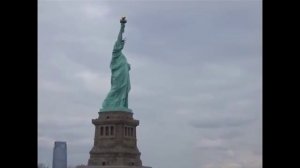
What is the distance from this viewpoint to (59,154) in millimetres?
39719

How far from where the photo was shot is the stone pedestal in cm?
6644

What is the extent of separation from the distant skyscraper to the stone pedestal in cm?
2492

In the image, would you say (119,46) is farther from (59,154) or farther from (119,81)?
(59,154)

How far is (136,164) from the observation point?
221 feet

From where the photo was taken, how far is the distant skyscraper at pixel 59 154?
39.6 meters

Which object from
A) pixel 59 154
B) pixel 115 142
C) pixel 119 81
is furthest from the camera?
pixel 119 81

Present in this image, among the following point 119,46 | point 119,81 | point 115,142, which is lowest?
point 115,142

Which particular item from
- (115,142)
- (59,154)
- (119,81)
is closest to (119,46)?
(119,81)

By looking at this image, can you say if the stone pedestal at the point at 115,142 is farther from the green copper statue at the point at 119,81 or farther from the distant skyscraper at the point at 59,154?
the distant skyscraper at the point at 59,154

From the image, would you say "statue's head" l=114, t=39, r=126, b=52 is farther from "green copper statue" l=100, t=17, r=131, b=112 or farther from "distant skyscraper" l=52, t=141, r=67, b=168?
"distant skyscraper" l=52, t=141, r=67, b=168

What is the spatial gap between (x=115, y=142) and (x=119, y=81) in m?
7.46

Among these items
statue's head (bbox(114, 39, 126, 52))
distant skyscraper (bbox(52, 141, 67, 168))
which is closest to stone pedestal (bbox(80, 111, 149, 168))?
statue's head (bbox(114, 39, 126, 52))
